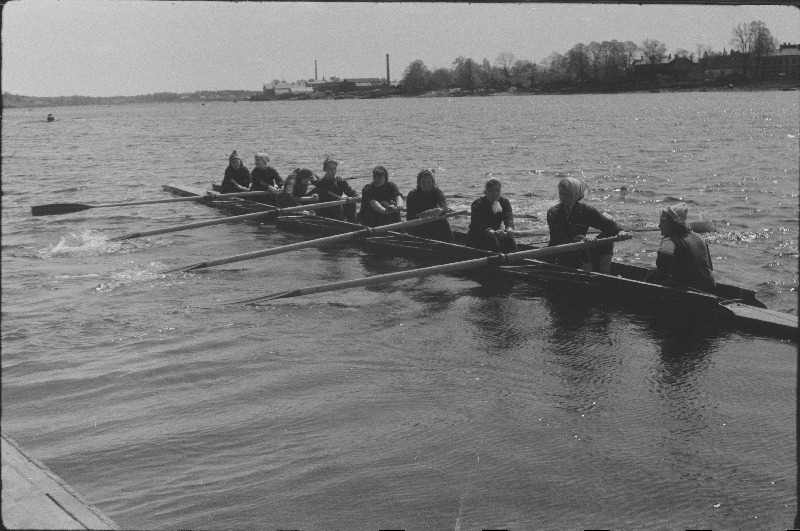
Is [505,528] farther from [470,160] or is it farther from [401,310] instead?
[470,160]

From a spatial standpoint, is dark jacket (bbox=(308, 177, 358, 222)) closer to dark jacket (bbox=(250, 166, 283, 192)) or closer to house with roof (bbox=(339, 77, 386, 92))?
dark jacket (bbox=(250, 166, 283, 192))

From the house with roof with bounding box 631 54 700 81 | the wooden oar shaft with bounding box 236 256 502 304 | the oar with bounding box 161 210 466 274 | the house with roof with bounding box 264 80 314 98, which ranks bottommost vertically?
the wooden oar shaft with bounding box 236 256 502 304

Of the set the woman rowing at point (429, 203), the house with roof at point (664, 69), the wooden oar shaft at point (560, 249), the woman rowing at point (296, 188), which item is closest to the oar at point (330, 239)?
the woman rowing at point (429, 203)

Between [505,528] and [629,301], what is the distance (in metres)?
5.23

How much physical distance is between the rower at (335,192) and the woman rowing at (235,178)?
3.68 metres

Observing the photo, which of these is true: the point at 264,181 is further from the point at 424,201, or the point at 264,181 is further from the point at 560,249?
the point at 560,249

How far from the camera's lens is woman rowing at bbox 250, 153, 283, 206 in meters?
18.1

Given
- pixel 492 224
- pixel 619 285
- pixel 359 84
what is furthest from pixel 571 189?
pixel 359 84

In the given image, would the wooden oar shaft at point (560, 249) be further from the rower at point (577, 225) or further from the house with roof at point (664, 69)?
the house with roof at point (664, 69)

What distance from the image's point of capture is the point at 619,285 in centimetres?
987

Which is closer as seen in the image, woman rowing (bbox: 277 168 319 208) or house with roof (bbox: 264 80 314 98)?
woman rowing (bbox: 277 168 319 208)

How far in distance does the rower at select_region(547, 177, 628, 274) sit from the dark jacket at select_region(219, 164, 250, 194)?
1017cm

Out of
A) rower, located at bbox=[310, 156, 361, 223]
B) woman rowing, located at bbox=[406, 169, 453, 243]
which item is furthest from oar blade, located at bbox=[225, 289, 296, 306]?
rower, located at bbox=[310, 156, 361, 223]

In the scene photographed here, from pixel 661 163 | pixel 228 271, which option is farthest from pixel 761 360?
pixel 661 163
